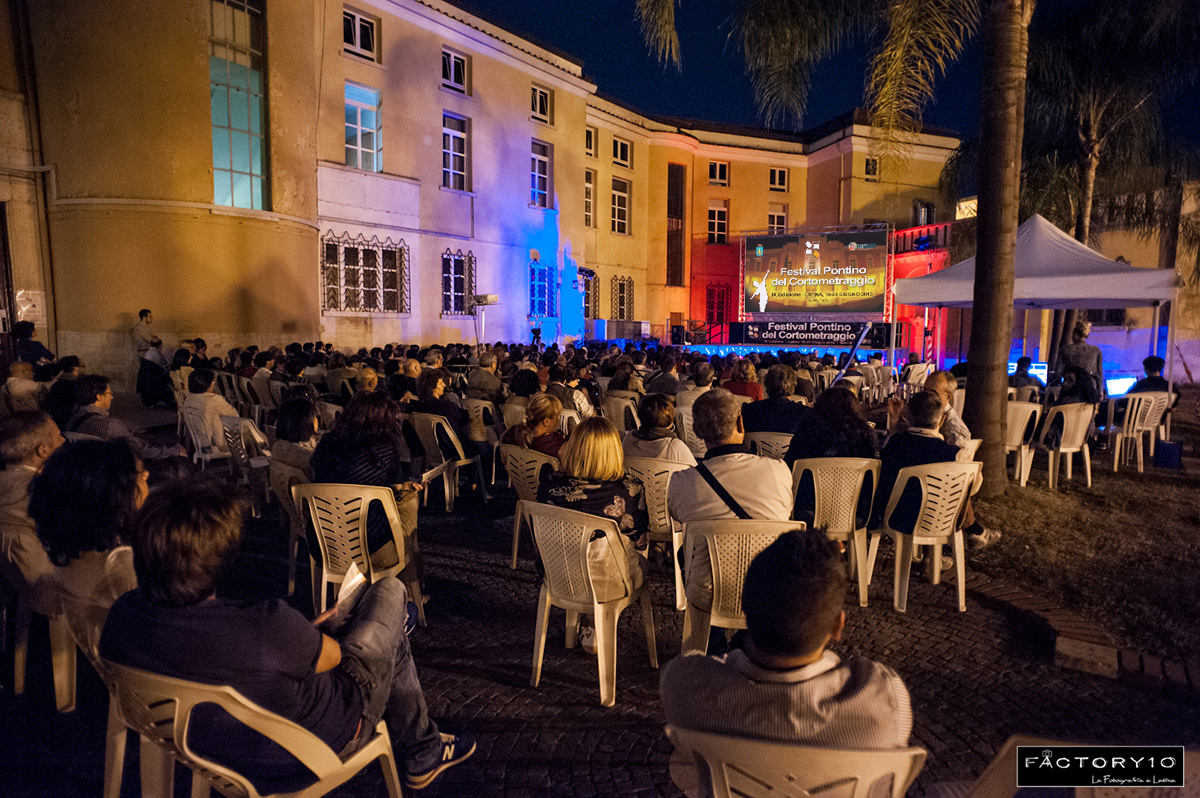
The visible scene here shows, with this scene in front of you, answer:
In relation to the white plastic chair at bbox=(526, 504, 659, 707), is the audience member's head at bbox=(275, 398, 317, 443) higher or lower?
higher

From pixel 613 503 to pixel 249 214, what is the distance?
514 inches

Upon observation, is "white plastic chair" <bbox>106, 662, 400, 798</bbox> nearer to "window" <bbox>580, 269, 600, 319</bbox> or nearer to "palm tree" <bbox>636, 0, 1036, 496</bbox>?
"palm tree" <bbox>636, 0, 1036, 496</bbox>

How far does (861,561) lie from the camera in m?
4.42

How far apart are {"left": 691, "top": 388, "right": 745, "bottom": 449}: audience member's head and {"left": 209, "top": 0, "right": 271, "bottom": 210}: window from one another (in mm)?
13095

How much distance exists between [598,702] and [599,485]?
1012 mm

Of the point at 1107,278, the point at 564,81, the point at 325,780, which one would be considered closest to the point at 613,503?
the point at 325,780

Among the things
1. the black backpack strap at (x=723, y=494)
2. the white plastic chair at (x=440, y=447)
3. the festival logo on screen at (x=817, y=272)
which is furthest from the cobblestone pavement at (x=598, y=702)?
the festival logo on screen at (x=817, y=272)

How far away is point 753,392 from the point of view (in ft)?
23.2

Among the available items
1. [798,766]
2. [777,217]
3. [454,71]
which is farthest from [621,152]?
[798,766]

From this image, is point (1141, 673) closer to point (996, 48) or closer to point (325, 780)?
point (325, 780)

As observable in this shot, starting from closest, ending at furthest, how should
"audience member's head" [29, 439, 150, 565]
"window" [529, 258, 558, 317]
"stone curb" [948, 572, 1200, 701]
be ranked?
"audience member's head" [29, 439, 150, 565]
"stone curb" [948, 572, 1200, 701]
"window" [529, 258, 558, 317]

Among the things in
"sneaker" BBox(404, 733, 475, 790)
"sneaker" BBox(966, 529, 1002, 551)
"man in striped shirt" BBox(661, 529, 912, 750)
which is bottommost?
"sneaker" BBox(404, 733, 475, 790)

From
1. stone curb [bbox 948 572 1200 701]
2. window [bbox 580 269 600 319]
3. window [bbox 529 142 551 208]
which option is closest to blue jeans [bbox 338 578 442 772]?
stone curb [bbox 948 572 1200 701]

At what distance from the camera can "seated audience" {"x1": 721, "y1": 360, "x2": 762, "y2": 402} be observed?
7.05 meters
